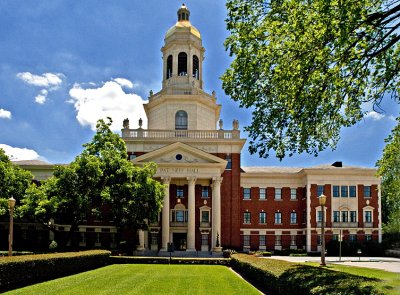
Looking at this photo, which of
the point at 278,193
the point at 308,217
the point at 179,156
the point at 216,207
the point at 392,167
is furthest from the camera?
the point at 278,193

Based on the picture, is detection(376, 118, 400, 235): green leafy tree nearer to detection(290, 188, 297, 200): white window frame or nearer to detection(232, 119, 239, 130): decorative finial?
detection(290, 188, 297, 200): white window frame

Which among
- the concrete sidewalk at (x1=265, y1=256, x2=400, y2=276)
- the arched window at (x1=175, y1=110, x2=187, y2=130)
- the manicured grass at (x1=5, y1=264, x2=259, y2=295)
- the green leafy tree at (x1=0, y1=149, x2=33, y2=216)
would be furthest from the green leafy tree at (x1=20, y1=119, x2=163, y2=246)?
the manicured grass at (x1=5, y1=264, x2=259, y2=295)

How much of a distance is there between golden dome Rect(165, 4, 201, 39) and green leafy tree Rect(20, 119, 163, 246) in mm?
23521

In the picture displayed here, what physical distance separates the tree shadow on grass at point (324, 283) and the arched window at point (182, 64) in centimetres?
5243

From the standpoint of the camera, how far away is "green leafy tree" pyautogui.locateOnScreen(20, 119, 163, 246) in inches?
1737

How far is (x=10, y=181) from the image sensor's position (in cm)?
4950

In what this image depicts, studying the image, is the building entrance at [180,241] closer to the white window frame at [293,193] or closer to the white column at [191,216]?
the white column at [191,216]

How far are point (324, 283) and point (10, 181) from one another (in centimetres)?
4195

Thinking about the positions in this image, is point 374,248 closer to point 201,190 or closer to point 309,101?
point 201,190

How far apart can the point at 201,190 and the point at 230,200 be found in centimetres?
378

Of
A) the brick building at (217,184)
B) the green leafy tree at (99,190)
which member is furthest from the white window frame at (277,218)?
the green leafy tree at (99,190)

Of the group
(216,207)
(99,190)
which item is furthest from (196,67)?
(99,190)

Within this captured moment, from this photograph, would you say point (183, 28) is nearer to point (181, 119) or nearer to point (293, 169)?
point (181, 119)

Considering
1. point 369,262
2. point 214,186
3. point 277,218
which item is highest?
point 214,186
